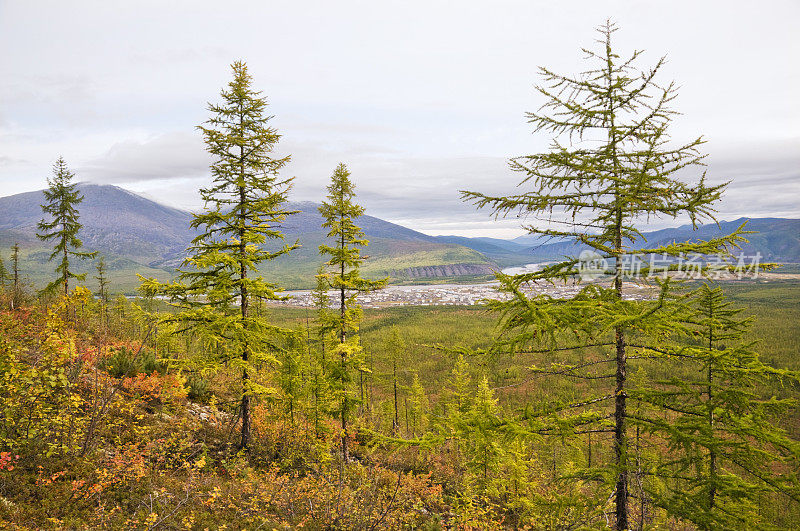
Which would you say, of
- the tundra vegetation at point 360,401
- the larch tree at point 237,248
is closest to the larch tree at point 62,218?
the tundra vegetation at point 360,401

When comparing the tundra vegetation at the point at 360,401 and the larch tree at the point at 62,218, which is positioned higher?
the larch tree at the point at 62,218

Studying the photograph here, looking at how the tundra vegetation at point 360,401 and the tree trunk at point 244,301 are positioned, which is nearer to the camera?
the tundra vegetation at point 360,401

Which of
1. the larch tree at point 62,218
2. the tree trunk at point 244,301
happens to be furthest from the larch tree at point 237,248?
the larch tree at point 62,218

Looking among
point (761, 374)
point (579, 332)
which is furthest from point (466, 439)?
point (761, 374)

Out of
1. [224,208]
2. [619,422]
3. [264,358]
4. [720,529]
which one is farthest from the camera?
[224,208]

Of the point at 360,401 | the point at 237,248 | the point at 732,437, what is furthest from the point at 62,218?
the point at 732,437

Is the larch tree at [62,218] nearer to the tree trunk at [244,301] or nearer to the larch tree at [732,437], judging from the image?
the tree trunk at [244,301]

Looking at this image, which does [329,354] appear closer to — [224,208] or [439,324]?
[224,208]

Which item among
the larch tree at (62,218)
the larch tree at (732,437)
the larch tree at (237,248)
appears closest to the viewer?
the larch tree at (732,437)

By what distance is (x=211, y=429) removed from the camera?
13.8 metres

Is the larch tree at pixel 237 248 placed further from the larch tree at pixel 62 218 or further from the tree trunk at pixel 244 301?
the larch tree at pixel 62 218

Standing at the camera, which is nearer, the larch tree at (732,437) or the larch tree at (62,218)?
the larch tree at (732,437)

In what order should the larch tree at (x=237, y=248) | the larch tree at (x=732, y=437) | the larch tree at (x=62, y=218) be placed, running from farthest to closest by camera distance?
the larch tree at (x=62, y=218) < the larch tree at (x=237, y=248) < the larch tree at (x=732, y=437)

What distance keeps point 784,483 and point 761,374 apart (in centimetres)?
164
